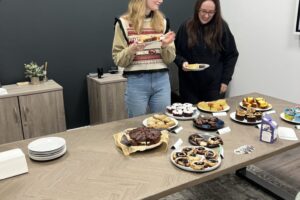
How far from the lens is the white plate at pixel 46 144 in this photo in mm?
1384

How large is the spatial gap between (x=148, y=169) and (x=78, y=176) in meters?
0.29

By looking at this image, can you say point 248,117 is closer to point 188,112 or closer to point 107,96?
point 188,112

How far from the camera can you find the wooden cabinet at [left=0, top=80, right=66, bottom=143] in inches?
110

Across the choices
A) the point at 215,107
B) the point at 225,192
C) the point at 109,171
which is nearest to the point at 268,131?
the point at 215,107

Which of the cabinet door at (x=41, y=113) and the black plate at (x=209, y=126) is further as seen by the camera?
the cabinet door at (x=41, y=113)

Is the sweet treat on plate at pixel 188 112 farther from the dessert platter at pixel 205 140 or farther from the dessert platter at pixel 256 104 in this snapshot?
the dessert platter at pixel 256 104

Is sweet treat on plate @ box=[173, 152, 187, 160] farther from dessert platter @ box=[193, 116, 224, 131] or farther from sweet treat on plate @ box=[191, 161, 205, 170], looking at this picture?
dessert platter @ box=[193, 116, 224, 131]

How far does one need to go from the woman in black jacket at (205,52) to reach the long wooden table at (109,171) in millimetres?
946

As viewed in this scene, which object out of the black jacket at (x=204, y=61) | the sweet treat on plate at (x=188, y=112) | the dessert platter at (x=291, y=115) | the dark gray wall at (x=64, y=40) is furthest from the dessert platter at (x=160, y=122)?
the dark gray wall at (x=64, y=40)

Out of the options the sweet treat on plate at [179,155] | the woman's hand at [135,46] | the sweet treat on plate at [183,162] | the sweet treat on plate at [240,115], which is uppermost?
the woman's hand at [135,46]

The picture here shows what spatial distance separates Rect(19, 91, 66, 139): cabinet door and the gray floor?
1386mm

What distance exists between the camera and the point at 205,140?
155 centimetres

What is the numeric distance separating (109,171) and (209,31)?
161 cm

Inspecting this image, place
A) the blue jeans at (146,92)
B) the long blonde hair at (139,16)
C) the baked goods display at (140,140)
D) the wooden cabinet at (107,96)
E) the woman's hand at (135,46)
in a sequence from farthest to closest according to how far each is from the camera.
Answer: the wooden cabinet at (107,96), the blue jeans at (146,92), the long blonde hair at (139,16), the woman's hand at (135,46), the baked goods display at (140,140)
